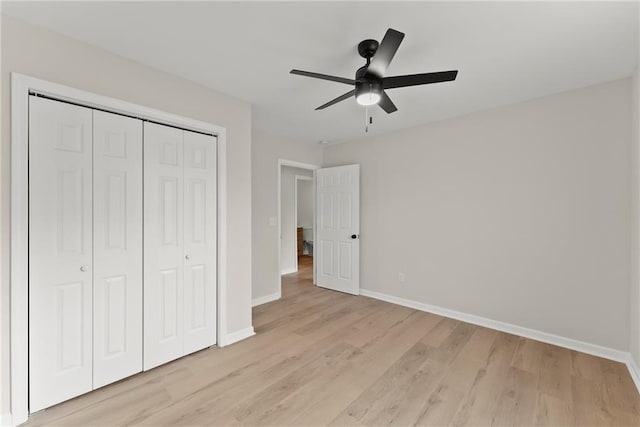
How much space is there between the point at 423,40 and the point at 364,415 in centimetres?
255

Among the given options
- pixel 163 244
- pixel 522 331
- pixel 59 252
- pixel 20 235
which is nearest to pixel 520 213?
pixel 522 331

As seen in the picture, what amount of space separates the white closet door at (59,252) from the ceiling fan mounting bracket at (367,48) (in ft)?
6.56

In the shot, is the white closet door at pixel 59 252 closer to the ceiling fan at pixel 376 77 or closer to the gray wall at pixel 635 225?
the ceiling fan at pixel 376 77

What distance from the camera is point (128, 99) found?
212 centimetres

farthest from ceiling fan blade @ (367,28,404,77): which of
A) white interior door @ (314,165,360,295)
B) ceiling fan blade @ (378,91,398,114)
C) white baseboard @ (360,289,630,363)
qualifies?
white baseboard @ (360,289,630,363)

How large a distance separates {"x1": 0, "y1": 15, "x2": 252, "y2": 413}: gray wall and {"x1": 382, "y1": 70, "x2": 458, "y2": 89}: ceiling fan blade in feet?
5.45

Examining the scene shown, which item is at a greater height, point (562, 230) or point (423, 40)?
point (423, 40)

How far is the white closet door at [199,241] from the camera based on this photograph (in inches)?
98.0

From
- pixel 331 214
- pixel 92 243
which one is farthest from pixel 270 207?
pixel 92 243

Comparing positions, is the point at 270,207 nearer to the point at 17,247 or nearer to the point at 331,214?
the point at 331,214

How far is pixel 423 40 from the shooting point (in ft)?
6.14

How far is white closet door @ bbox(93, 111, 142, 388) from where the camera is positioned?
78.7 inches

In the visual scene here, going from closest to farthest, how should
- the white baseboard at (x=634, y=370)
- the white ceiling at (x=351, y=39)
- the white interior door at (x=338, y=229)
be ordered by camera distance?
1. the white ceiling at (x=351, y=39)
2. the white baseboard at (x=634, y=370)
3. the white interior door at (x=338, y=229)

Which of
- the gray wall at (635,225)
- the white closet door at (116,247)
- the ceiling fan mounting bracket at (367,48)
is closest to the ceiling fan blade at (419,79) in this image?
the ceiling fan mounting bracket at (367,48)
